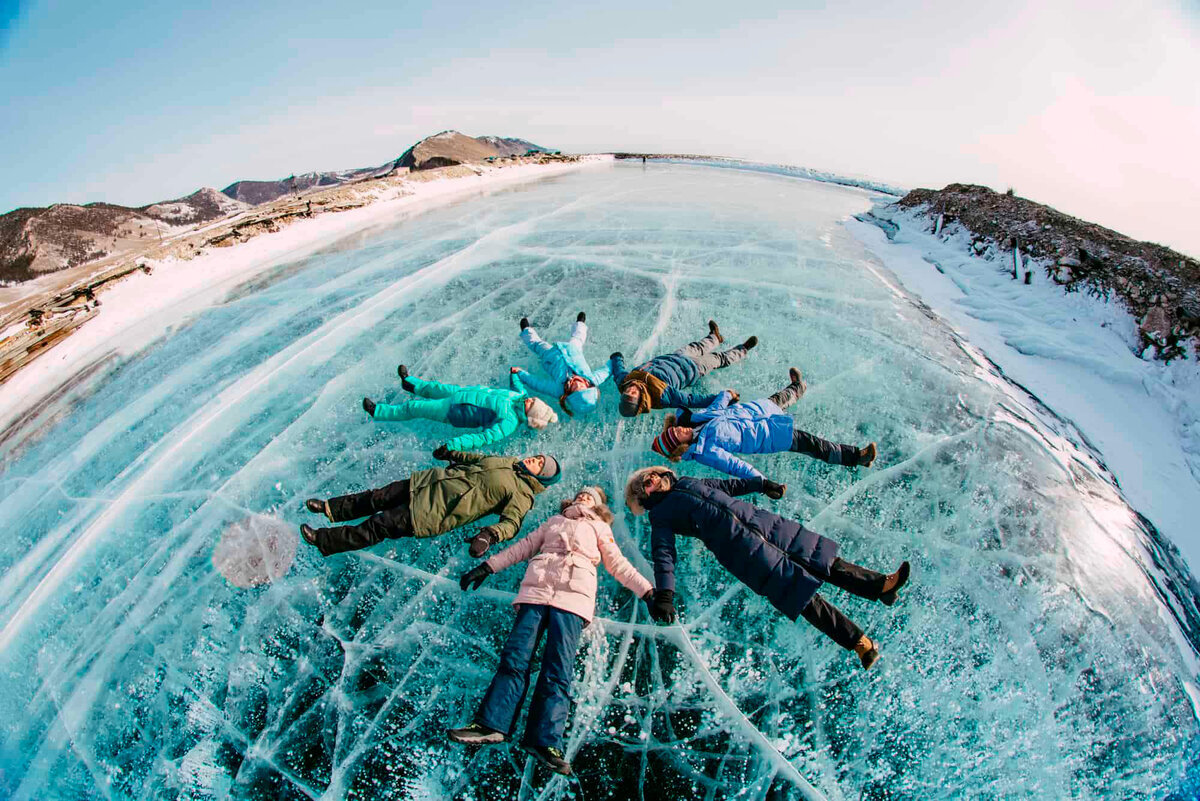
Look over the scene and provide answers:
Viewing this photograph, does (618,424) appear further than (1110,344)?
No

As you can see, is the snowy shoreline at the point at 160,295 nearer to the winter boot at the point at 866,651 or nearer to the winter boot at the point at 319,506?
the winter boot at the point at 319,506

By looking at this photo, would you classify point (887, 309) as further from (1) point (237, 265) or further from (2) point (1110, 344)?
(1) point (237, 265)

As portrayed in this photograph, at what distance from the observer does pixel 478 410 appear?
12.6ft

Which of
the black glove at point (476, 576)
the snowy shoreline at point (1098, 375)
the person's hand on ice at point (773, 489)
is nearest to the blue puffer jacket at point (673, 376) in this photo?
the person's hand on ice at point (773, 489)

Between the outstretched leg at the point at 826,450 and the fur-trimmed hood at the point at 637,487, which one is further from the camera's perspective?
the outstretched leg at the point at 826,450

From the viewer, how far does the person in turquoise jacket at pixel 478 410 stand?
146 inches

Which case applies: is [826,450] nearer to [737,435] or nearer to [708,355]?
[737,435]

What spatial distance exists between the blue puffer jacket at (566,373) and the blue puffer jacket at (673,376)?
131 mm

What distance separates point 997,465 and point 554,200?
Answer: 35.3 feet

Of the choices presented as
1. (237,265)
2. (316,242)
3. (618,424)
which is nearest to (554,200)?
(316,242)

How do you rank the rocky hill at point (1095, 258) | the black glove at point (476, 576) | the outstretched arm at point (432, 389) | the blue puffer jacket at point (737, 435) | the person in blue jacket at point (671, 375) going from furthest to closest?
the rocky hill at point (1095, 258)
the outstretched arm at point (432, 389)
the person in blue jacket at point (671, 375)
the blue puffer jacket at point (737, 435)
the black glove at point (476, 576)

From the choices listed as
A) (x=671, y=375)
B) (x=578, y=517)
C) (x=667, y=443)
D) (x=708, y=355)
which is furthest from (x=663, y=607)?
(x=708, y=355)

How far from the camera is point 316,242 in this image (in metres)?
9.09

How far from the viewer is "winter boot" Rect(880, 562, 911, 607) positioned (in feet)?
8.32
